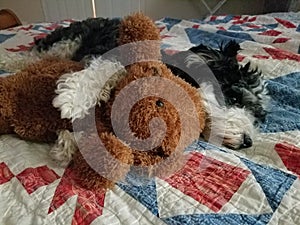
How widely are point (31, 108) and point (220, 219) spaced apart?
420 millimetres

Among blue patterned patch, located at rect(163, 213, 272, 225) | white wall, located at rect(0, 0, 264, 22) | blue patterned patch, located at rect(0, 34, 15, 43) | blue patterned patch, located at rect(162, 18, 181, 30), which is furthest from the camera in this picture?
white wall, located at rect(0, 0, 264, 22)

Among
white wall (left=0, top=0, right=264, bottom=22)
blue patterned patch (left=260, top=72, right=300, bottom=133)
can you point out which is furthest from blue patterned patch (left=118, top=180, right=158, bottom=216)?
white wall (left=0, top=0, right=264, bottom=22)

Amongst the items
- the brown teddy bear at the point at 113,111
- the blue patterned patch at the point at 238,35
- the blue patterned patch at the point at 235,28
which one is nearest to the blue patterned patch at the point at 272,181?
the brown teddy bear at the point at 113,111

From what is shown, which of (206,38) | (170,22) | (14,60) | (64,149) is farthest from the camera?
(170,22)

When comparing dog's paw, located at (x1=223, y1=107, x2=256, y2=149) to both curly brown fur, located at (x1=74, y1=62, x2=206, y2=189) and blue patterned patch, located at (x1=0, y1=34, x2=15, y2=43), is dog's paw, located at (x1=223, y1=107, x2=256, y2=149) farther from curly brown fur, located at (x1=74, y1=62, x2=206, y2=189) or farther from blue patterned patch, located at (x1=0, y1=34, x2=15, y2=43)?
blue patterned patch, located at (x1=0, y1=34, x2=15, y2=43)

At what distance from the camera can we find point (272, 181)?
63 centimetres

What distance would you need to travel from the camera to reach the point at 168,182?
0.62 m

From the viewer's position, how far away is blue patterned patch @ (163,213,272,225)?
544mm

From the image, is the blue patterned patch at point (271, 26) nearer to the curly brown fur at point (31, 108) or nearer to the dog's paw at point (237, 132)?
the dog's paw at point (237, 132)

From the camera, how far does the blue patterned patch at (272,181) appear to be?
1.94 ft

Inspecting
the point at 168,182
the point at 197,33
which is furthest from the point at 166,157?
the point at 197,33

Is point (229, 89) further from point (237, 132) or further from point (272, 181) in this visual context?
point (272, 181)

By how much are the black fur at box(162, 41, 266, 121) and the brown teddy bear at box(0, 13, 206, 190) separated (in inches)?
5.5

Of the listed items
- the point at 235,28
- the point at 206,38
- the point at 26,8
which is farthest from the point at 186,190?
the point at 26,8
